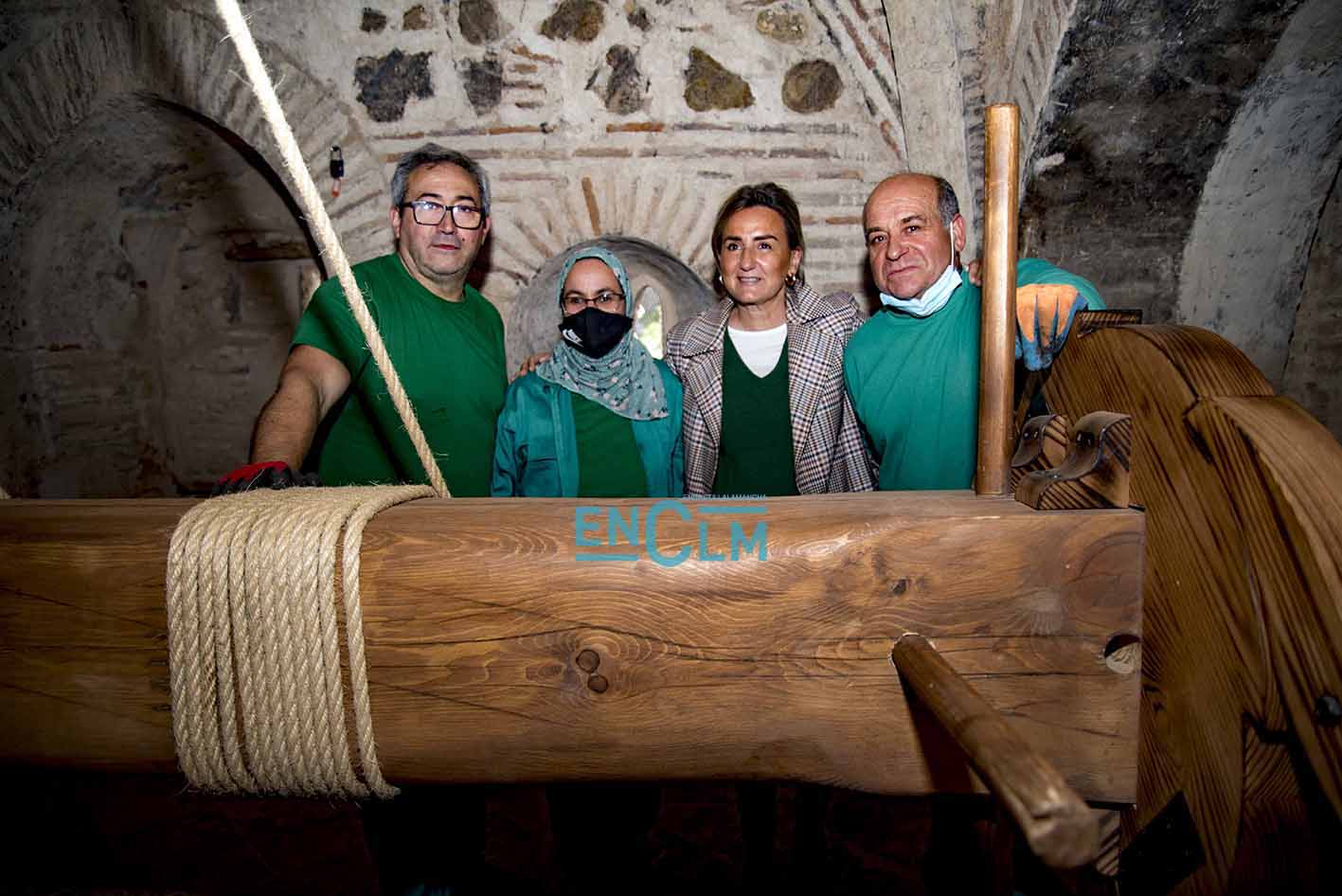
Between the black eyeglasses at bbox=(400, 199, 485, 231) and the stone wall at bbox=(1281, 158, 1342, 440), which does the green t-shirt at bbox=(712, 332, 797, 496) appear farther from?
the stone wall at bbox=(1281, 158, 1342, 440)

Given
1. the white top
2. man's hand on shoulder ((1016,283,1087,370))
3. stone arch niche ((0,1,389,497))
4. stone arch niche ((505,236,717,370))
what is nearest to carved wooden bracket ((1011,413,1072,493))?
man's hand on shoulder ((1016,283,1087,370))

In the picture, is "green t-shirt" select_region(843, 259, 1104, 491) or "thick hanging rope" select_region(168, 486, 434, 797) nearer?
"thick hanging rope" select_region(168, 486, 434, 797)

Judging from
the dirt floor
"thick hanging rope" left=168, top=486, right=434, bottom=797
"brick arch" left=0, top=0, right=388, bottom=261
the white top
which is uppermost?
"brick arch" left=0, top=0, right=388, bottom=261

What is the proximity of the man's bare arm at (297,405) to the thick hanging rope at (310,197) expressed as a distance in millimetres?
442

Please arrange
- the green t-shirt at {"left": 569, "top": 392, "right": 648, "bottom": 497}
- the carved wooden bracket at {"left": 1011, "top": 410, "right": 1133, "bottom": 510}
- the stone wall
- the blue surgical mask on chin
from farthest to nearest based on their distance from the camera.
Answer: the stone wall < the green t-shirt at {"left": 569, "top": 392, "right": 648, "bottom": 497} < the blue surgical mask on chin < the carved wooden bracket at {"left": 1011, "top": 410, "right": 1133, "bottom": 510}

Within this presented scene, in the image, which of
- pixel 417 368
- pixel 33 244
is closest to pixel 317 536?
pixel 417 368

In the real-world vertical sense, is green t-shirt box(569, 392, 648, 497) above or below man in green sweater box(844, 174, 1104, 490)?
below

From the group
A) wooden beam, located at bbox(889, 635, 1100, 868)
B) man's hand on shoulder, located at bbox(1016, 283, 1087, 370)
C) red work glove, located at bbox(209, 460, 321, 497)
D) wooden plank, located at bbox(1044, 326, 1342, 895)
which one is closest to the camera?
wooden beam, located at bbox(889, 635, 1100, 868)

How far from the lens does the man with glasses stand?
174cm

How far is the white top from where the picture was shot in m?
1.98

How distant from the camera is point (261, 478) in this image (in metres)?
0.99

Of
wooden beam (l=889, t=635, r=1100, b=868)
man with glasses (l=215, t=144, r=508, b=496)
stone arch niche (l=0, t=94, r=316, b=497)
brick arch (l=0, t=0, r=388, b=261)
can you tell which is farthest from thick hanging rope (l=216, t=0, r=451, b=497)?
stone arch niche (l=0, t=94, r=316, b=497)

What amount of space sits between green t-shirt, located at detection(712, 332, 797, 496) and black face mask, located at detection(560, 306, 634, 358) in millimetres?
338

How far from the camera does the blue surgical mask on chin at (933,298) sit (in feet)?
Result: 5.79
